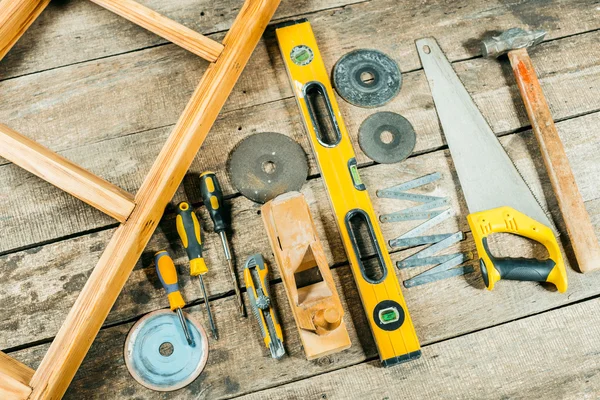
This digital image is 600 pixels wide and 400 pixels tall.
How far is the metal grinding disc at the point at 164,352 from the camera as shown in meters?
1.44

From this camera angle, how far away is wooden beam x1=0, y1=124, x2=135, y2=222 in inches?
53.4

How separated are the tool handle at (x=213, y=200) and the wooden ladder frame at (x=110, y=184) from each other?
9 cm

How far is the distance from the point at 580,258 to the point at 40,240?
5.35 feet

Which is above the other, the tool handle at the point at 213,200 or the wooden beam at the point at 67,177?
the wooden beam at the point at 67,177

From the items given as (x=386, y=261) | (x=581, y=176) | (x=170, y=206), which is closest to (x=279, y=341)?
(x=386, y=261)

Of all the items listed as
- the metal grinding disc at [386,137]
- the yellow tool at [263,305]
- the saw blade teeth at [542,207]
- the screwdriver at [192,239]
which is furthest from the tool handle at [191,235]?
the saw blade teeth at [542,207]

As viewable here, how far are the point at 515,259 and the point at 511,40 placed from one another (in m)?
0.72

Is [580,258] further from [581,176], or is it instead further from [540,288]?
[581,176]

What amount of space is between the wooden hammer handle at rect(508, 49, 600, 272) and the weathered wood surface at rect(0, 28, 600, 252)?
0.08 m

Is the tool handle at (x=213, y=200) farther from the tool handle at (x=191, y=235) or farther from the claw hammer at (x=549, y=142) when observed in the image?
the claw hammer at (x=549, y=142)

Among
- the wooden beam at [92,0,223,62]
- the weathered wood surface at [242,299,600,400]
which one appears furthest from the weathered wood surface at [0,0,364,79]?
the weathered wood surface at [242,299,600,400]

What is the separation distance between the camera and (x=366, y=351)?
1499mm

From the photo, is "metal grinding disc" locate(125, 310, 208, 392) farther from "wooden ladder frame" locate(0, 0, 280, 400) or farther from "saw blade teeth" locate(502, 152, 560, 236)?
"saw blade teeth" locate(502, 152, 560, 236)

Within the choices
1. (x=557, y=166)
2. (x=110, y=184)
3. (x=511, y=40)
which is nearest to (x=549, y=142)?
(x=557, y=166)
